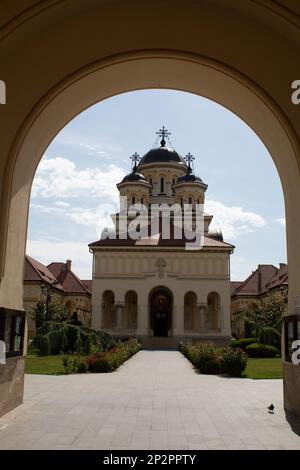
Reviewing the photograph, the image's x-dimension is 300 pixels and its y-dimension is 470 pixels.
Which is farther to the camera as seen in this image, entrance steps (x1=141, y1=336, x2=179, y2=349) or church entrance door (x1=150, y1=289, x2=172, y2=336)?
church entrance door (x1=150, y1=289, x2=172, y2=336)

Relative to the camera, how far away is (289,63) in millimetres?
7484

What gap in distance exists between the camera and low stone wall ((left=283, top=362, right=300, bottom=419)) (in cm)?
775

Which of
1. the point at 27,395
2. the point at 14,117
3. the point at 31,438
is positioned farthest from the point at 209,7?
the point at 27,395

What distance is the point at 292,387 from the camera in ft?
26.5

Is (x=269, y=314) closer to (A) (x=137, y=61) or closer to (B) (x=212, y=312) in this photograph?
(B) (x=212, y=312)

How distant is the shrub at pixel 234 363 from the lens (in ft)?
54.2

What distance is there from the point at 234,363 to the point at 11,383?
33.3 feet

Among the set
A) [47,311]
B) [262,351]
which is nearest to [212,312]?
[47,311]

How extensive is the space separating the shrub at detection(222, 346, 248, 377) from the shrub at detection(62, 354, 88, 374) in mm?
5032

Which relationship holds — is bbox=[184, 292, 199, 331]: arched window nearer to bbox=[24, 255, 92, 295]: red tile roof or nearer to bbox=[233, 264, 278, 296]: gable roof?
bbox=[233, 264, 278, 296]: gable roof

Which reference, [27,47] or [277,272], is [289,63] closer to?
[27,47]

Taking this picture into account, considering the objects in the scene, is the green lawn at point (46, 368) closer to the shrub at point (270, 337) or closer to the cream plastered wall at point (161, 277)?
the shrub at point (270, 337)

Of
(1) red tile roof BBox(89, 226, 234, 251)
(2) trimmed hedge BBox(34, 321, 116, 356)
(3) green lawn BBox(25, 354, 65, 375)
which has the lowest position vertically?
(3) green lawn BBox(25, 354, 65, 375)

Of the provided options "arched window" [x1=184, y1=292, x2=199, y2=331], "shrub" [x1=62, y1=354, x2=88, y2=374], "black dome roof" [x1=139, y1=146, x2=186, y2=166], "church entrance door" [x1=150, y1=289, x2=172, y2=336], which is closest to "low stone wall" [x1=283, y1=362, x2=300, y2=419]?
"shrub" [x1=62, y1=354, x2=88, y2=374]
